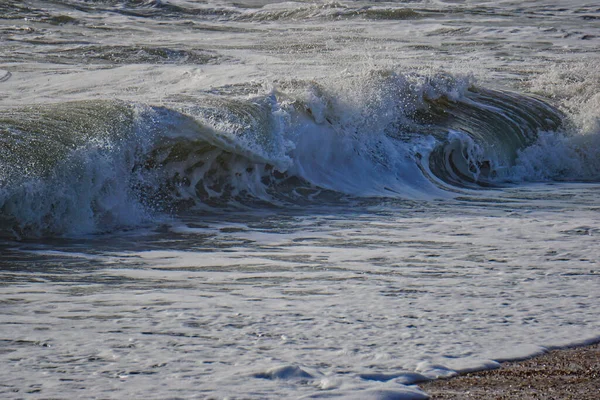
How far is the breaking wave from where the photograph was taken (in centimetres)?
591

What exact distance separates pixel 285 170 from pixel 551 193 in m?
2.44

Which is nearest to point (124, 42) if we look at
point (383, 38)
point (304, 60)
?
point (304, 60)

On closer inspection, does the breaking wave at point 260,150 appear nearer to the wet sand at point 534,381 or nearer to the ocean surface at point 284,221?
the ocean surface at point 284,221

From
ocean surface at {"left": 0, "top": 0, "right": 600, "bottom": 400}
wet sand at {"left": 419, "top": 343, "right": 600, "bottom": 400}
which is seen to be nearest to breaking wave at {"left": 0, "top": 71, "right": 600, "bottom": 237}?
ocean surface at {"left": 0, "top": 0, "right": 600, "bottom": 400}

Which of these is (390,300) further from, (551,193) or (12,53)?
(12,53)

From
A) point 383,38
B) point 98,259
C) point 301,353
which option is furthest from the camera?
point 383,38

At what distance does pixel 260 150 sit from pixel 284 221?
134 cm

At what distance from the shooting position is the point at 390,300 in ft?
12.7

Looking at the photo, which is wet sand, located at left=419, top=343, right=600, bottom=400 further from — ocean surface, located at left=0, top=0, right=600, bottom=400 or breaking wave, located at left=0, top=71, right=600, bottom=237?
breaking wave, located at left=0, top=71, right=600, bottom=237

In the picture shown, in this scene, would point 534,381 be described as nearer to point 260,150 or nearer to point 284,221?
point 284,221

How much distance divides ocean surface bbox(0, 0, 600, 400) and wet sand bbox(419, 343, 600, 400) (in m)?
0.10

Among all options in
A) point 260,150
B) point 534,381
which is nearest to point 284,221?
point 260,150

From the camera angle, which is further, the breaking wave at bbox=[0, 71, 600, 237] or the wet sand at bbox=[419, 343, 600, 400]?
the breaking wave at bbox=[0, 71, 600, 237]

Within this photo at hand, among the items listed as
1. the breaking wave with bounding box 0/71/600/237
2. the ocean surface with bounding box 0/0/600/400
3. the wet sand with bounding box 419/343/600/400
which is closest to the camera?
the wet sand with bounding box 419/343/600/400
